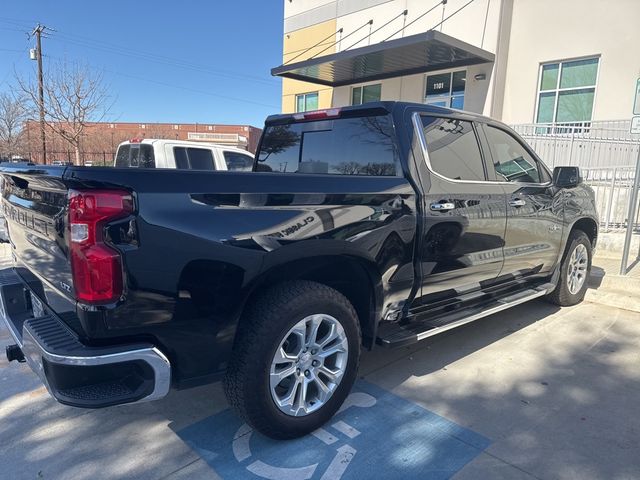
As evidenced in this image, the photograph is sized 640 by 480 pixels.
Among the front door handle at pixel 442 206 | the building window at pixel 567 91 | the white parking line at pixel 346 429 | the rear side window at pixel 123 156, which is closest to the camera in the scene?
the white parking line at pixel 346 429

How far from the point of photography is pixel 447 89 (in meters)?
15.1

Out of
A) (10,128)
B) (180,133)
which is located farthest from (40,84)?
(180,133)

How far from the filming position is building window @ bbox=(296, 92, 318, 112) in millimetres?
19875

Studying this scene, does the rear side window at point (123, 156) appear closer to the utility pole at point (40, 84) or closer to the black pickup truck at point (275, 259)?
the black pickup truck at point (275, 259)

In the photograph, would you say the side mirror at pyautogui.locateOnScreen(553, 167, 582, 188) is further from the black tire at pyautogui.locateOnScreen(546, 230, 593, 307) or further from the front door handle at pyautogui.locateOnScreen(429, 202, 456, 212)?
the front door handle at pyautogui.locateOnScreen(429, 202, 456, 212)

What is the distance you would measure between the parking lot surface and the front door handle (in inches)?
51.4

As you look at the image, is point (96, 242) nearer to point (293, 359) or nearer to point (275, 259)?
point (275, 259)

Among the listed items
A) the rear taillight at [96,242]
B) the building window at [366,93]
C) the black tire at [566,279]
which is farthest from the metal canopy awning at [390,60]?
the rear taillight at [96,242]

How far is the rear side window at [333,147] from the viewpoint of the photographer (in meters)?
3.32

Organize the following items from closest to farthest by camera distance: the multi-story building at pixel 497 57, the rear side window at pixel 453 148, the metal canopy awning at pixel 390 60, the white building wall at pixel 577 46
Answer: the rear side window at pixel 453 148
the white building wall at pixel 577 46
the multi-story building at pixel 497 57
the metal canopy awning at pixel 390 60

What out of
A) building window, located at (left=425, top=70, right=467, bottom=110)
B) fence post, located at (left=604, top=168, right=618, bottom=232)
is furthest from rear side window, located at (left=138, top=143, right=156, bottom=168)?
building window, located at (left=425, top=70, right=467, bottom=110)

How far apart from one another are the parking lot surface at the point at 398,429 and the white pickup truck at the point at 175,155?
19.0 feet

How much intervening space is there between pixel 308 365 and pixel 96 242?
1.36 meters

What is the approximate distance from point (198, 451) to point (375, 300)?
139 cm
